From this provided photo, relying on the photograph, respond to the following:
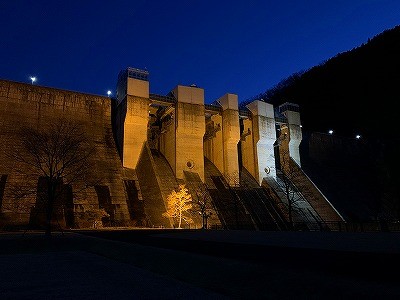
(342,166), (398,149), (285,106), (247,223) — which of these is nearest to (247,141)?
(285,106)

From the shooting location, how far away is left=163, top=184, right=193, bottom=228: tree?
1264 inches

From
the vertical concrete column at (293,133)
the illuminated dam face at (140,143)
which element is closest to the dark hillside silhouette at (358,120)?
the vertical concrete column at (293,133)

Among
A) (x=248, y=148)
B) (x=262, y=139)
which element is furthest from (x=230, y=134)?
(x=248, y=148)

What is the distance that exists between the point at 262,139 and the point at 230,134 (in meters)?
5.75

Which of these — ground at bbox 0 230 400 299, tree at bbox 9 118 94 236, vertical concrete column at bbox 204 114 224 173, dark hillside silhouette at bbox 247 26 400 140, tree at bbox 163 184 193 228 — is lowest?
ground at bbox 0 230 400 299

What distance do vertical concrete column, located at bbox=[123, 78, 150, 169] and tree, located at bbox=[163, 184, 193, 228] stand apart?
8081 mm

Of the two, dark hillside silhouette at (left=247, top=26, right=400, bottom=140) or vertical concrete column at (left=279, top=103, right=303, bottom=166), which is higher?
dark hillside silhouette at (left=247, top=26, right=400, bottom=140)

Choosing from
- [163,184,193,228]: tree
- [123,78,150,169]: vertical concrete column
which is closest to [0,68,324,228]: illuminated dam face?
[123,78,150,169]: vertical concrete column

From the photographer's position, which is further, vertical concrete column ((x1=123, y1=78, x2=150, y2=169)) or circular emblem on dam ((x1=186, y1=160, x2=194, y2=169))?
circular emblem on dam ((x1=186, y1=160, x2=194, y2=169))

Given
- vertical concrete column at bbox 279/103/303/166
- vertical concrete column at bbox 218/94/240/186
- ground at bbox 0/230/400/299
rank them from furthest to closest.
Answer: vertical concrete column at bbox 279/103/303/166 < vertical concrete column at bbox 218/94/240/186 < ground at bbox 0/230/400/299

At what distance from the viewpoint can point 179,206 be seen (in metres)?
32.4

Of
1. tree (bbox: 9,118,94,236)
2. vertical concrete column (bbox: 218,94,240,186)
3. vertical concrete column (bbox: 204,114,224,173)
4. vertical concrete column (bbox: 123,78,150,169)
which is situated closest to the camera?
tree (bbox: 9,118,94,236)

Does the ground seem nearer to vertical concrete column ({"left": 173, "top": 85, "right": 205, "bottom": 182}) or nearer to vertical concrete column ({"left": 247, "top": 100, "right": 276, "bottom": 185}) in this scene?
vertical concrete column ({"left": 173, "top": 85, "right": 205, "bottom": 182})

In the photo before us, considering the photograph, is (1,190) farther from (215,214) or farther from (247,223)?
(247,223)
